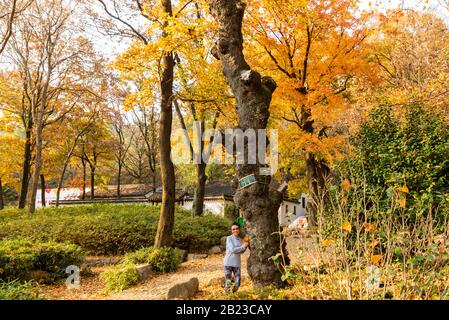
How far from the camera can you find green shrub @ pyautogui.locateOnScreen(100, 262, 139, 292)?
27.1ft

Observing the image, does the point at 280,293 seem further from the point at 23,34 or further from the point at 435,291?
the point at 23,34

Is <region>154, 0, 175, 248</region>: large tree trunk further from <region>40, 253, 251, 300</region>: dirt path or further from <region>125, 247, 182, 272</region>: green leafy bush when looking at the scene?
<region>40, 253, 251, 300</region>: dirt path

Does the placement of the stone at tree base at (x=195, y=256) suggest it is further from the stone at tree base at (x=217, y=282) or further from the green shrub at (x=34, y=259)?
the stone at tree base at (x=217, y=282)

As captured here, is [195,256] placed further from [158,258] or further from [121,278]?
[121,278]

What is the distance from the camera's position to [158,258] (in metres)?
9.79

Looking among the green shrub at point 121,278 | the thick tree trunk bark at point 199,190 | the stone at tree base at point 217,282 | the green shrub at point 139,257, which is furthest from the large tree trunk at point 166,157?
the thick tree trunk bark at point 199,190

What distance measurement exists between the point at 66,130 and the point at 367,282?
969 inches

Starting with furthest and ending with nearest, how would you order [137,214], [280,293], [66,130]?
1. [66,130]
2. [137,214]
3. [280,293]

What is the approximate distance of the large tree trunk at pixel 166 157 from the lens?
10.4 metres

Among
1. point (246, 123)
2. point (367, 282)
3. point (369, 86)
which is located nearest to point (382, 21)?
point (369, 86)

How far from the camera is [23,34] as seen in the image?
17.2 m

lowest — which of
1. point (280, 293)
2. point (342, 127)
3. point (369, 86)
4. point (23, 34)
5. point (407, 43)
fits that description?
point (280, 293)

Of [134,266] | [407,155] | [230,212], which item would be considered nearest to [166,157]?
[134,266]

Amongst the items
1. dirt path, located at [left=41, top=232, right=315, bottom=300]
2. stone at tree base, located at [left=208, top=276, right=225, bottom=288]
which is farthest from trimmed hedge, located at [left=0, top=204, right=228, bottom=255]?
stone at tree base, located at [left=208, top=276, right=225, bottom=288]
